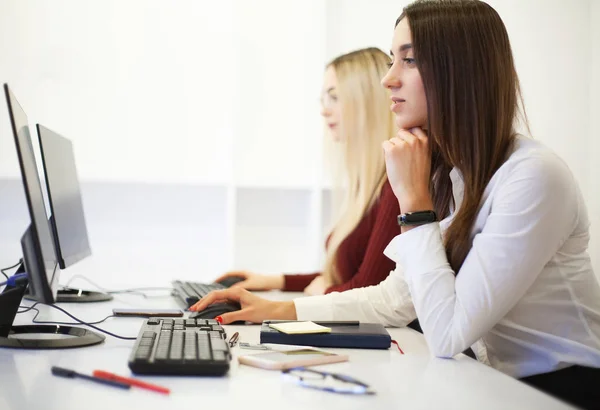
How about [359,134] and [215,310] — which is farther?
[359,134]

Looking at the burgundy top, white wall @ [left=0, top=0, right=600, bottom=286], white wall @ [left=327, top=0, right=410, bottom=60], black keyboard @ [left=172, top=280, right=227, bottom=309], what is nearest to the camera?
black keyboard @ [left=172, top=280, right=227, bottom=309]

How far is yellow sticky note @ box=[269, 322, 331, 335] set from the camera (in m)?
1.21

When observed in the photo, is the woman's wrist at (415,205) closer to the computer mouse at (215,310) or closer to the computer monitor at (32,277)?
the computer mouse at (215,310)

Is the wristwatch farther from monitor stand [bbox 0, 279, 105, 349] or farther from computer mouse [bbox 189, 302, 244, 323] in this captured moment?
monitor stand [bbox 0, 279, 105, 349]

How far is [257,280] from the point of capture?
232cm

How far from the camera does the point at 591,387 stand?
115 centimetres

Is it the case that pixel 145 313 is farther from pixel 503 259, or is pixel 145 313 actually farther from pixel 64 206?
pixel 503 259

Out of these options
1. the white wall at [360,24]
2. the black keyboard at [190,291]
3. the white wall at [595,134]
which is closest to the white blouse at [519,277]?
the black keyboard at [190,291]

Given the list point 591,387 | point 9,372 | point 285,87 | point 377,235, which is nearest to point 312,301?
point 377,235

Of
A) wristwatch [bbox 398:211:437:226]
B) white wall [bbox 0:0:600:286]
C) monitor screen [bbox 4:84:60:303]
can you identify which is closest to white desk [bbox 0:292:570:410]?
monitor screen [bbox 4:84:60:303]

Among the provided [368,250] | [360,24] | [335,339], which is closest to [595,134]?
[360,24]

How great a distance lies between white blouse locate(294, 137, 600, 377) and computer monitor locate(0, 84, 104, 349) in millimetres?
610

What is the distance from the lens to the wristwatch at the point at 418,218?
4.27 feet

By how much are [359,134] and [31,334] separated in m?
1.38
